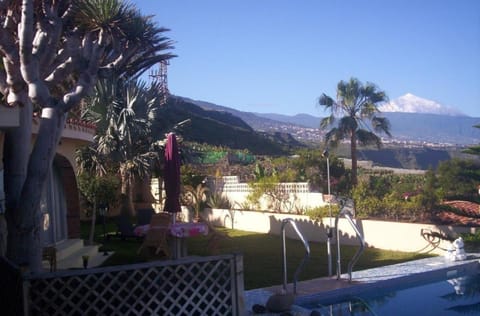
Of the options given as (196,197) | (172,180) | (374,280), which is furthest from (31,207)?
(196,197)

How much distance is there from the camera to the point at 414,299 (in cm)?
958

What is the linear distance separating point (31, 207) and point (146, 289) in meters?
2.01

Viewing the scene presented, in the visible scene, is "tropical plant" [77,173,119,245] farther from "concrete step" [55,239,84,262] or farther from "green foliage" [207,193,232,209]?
"green foliage" [207,193,232,209]

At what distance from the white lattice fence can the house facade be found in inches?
251

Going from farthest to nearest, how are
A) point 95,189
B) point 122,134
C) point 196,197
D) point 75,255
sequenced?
point 196,197
point 122,134
point 95,189
point 75,255

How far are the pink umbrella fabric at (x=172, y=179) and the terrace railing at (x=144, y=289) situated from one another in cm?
564

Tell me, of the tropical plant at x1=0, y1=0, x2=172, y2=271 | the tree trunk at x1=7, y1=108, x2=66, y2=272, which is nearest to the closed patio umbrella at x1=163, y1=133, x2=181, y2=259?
the tropical plant at x1=0, y1=0, x2=172, y2=271

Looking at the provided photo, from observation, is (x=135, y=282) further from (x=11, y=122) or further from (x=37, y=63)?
(x=11, y=122)

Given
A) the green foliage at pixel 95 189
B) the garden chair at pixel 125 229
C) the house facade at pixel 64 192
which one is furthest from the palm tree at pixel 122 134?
the house facade at pixel 64 192

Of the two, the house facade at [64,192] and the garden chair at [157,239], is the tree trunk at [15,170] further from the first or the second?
the garden chair at [157,239]

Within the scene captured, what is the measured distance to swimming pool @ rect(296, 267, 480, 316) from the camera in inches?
339

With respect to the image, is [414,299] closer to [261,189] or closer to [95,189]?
[95,189]

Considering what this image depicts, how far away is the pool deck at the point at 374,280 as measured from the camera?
28.8ft

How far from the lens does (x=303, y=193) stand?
17.9 m
